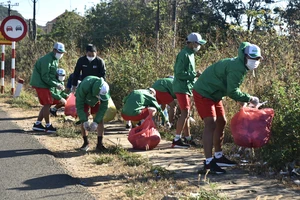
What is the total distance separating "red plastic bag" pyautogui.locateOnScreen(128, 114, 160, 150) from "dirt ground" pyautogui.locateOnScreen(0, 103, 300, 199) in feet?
0.51

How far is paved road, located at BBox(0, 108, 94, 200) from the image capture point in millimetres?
5965

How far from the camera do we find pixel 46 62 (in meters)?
10.4

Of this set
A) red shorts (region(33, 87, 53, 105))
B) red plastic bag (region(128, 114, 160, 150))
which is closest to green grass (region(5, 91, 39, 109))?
red shorts (region(33, 87, 53, 105))

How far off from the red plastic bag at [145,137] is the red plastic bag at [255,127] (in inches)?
79.7

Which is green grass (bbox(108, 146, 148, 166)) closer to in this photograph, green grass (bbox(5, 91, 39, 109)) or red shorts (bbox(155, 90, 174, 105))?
red shorts (bbox(155, 90, 174, 105))

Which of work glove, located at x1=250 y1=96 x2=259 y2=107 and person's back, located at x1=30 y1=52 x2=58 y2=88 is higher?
person's back, located at x1=30 y1=52 x2=58 y2=88

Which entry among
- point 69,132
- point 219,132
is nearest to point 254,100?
point 219,132

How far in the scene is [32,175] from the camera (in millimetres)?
6871

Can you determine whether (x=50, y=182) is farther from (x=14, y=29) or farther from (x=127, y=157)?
(x=14, y=29)

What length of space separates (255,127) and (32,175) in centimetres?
326

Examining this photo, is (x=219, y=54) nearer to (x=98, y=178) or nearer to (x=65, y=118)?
(x=65, y=118)

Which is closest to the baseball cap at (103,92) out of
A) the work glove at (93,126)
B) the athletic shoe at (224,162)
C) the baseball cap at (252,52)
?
the work glove at (93,126)

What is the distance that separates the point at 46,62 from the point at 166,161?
413 centimetres

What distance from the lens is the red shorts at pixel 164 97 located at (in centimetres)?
1008
